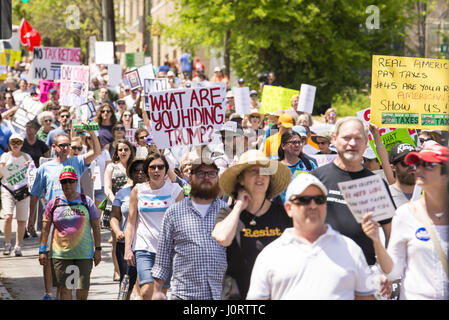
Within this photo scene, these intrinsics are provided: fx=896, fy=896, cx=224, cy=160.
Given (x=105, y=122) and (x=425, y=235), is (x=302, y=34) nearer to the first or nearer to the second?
(x=105, y=122)

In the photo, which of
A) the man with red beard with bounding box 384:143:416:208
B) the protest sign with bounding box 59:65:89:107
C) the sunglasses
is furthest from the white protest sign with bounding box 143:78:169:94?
the sunglasses

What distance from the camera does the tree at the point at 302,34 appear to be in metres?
26.7

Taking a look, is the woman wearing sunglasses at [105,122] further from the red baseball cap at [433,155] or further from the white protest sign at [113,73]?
the red baseball cap at [433,155]

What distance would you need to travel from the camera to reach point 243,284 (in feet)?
17.9

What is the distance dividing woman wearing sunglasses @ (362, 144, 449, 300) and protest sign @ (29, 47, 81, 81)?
598 inches

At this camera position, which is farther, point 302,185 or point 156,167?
point 156,167

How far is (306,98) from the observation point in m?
15.6

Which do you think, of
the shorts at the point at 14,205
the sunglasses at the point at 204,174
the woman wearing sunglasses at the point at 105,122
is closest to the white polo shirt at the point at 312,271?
the sunglasses at the point at 204,174

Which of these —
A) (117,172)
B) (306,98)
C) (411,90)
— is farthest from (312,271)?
(306,98)

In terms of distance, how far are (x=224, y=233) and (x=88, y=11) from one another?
39.2 m

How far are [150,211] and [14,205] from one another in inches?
214

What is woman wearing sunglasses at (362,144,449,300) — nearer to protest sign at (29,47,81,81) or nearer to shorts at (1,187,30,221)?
shorts at (1,187,30,221)

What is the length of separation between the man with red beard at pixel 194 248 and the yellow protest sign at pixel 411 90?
126 inches

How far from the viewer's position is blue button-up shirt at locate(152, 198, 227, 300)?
5.99 metres
